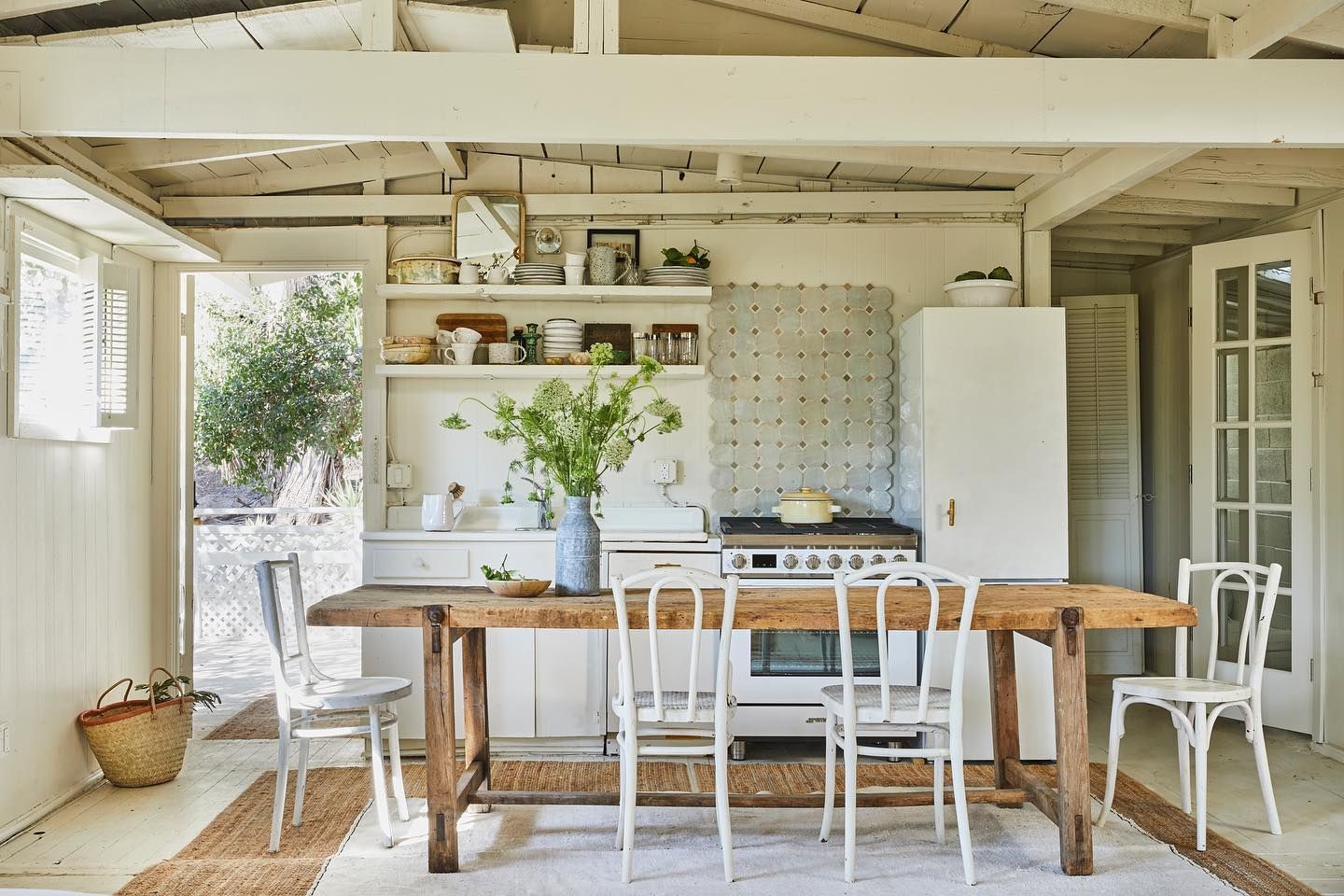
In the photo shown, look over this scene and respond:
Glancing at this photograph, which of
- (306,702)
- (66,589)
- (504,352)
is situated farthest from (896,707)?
(66,589)

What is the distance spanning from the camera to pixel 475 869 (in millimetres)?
3154

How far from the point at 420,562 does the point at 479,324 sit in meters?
1.15

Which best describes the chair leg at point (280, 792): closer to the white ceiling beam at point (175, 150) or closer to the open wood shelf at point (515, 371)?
the open wood shelf at point (515, 371)

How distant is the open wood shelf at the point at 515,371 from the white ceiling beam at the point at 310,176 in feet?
3.07

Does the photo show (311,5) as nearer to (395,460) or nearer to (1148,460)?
(395,460)

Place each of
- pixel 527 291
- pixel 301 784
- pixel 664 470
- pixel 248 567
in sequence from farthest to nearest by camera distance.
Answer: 1. pixel 248 567
2. pixel 664 470
3. pixel 527 291
4. pixel 301 784

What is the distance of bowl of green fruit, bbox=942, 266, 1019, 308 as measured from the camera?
457 centimetres

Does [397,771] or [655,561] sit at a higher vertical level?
[655,561]

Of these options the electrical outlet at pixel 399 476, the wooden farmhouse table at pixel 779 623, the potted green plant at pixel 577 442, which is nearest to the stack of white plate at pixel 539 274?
the electrical outlet at pixel 399 476

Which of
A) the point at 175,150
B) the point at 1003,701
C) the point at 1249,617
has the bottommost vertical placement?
the point at 1003,701

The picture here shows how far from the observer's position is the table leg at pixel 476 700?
3697mm

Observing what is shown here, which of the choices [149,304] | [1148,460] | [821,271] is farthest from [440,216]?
[1148,460]

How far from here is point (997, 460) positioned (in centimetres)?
445

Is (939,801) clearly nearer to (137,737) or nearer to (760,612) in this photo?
(760,612)
